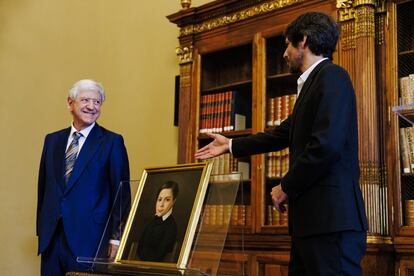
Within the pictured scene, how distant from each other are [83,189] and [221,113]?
4.71 ft

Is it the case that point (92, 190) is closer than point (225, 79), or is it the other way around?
point (92, 190)

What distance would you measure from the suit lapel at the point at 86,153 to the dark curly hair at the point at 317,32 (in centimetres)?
119

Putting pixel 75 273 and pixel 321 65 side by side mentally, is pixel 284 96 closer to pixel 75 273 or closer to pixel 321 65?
pixel 321 65

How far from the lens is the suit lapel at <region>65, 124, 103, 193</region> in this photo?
9.10 feet

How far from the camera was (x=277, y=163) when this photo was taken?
11.8ft

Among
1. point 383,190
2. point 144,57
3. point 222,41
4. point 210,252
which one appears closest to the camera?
point 210,252

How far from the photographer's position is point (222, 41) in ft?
13.0

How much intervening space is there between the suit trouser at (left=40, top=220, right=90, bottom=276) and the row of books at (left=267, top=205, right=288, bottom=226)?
4.40 ft

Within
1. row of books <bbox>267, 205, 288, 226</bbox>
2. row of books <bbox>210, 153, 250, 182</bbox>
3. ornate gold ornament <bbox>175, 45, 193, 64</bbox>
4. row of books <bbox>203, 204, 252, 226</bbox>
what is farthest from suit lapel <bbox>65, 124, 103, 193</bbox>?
ornate gold ornament <bbox>175, 45, 193, 64</bbox>

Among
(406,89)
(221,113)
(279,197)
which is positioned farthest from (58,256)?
(406,89)

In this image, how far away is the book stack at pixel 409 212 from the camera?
2.99m

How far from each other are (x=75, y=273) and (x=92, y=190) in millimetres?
486

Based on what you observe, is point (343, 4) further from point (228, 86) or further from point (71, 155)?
point (71, 155)

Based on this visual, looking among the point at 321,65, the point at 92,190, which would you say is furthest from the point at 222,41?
the point at 321,65
